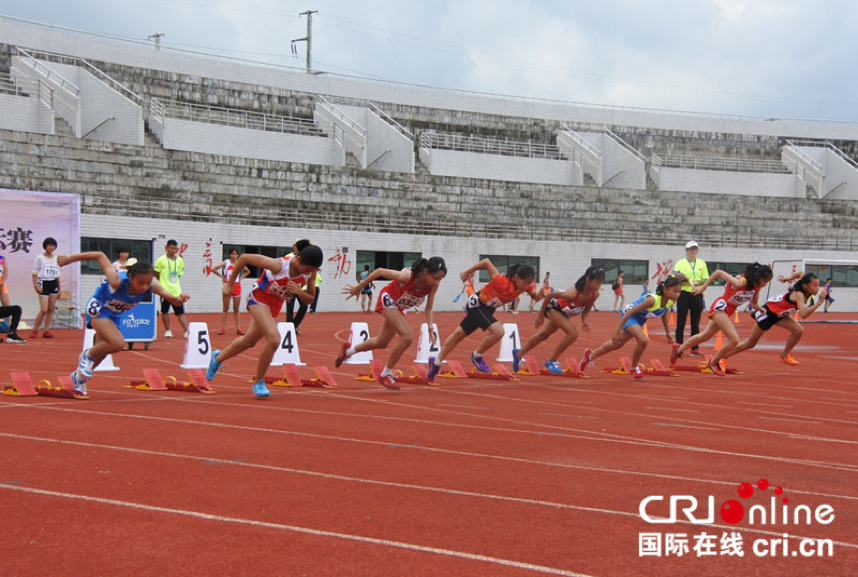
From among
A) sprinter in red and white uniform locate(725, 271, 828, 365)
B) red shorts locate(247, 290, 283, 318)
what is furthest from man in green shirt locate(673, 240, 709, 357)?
red shorts locate(247, 290, 283, 318)

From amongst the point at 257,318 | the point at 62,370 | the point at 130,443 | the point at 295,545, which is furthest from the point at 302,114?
the point at 295,545

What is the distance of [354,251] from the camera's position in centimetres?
3603

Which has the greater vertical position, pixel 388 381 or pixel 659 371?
pixel 388 381

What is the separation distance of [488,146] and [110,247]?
22.2m

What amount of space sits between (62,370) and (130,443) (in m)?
6.84

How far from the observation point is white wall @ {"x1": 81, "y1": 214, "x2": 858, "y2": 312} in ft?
102

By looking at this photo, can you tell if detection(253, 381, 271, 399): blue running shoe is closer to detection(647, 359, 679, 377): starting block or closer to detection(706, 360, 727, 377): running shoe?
detection(647, 359, 679, 377): starting block

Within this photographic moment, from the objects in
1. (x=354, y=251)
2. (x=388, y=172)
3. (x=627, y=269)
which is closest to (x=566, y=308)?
(x=354, y=251)

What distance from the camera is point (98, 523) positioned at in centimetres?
506

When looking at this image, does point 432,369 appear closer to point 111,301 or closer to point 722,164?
point 111,301

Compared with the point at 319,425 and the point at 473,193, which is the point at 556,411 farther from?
the point at 473,193

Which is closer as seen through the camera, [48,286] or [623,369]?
[623,369]

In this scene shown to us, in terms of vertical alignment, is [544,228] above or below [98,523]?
above

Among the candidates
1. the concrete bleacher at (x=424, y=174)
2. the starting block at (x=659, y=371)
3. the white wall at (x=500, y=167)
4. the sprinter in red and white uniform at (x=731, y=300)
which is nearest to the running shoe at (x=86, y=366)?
the starting block at (x=659, y=371)
